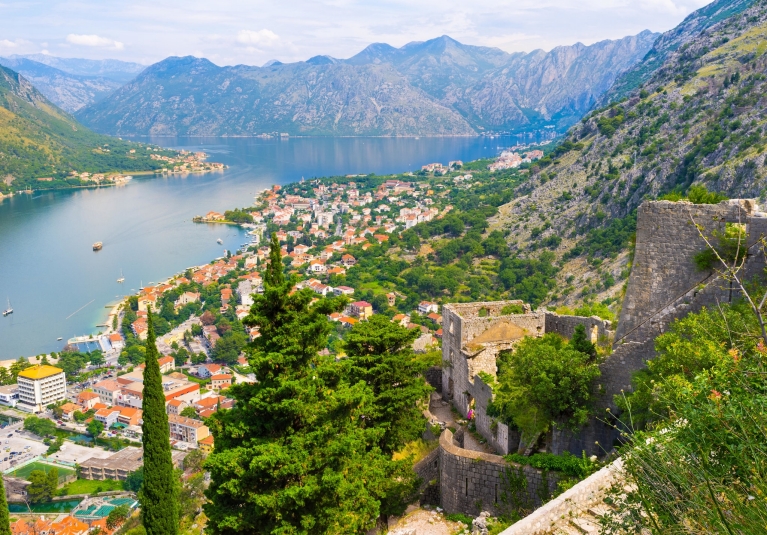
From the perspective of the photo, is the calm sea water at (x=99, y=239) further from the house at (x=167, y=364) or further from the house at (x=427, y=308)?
the house at (x=427, y=308)

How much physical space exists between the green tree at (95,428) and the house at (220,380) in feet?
23.8

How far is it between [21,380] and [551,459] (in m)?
39.3

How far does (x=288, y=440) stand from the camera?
280 inches

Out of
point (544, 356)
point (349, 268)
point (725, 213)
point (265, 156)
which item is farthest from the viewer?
point (265, 156)

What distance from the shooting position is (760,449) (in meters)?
3.11

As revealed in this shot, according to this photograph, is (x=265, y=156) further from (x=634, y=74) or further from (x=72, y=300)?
(x=72, y=300)

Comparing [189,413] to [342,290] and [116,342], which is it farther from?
[342,290]

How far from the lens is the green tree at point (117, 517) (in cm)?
2399

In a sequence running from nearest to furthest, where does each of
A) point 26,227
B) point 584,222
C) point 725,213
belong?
point 725,213
point 584,222
point 26,227

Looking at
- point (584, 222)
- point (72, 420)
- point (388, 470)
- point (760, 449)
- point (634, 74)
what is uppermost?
point (634, 74)

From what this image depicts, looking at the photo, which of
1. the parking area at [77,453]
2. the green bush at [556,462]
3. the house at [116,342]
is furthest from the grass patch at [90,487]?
Answer: the green bush at [556,462]

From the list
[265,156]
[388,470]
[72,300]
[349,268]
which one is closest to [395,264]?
[349,268]

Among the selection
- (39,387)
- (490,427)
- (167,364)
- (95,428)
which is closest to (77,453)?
(95,428)

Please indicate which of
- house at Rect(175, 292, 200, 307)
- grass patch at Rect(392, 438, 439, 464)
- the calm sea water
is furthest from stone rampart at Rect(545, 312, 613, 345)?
house at Rect(175, 292, 200, 307)
